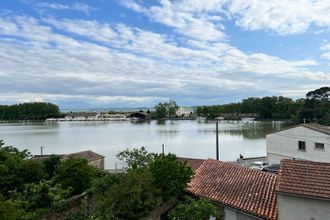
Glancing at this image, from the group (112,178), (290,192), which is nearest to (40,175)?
(112,178)

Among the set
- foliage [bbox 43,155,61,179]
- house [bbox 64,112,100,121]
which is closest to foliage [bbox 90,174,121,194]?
foliage [bbox 43,155,61,179]

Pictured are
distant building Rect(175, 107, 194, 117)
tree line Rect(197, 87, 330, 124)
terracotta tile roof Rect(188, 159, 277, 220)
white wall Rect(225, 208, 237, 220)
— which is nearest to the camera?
terracotta tile roof Rect(188, 159, 277, 220)

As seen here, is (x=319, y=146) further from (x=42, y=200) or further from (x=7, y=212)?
(x=7, y=212)

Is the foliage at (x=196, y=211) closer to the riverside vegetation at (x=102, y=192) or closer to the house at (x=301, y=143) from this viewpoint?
the riverside vegetation at (x=102, y=192)

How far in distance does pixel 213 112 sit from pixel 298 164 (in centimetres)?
13054

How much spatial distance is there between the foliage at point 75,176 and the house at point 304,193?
863 cm

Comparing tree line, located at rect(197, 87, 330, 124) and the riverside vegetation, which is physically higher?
tree line, located at rect(197, 87, 330, 124)

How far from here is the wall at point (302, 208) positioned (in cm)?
1007

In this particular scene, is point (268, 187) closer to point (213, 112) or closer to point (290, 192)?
point (290, 192)

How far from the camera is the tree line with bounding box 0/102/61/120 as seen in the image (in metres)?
145

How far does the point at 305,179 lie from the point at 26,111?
483 feet

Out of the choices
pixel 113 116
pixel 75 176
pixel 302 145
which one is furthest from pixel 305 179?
pixel 113 116

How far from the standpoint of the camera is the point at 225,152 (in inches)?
1630

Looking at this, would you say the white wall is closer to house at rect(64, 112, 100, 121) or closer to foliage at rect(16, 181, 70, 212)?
foliage at rect(16, 181, 70, 212)
